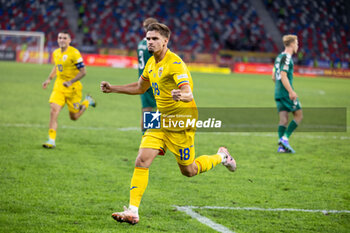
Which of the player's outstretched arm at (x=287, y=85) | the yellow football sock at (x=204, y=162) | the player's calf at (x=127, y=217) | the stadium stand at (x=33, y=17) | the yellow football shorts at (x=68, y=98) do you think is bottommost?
the player's calf at (x=127, y=217)

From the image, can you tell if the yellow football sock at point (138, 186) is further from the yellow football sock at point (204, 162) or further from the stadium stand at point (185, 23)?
the stadium stand at point (185, 23)

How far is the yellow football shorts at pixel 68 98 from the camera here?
9023 mm

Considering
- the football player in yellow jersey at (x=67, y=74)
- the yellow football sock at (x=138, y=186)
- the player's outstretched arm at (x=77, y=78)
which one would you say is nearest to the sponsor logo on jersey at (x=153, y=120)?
the yellow football sock at (x=138, y=186)

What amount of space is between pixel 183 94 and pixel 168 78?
1.81ft

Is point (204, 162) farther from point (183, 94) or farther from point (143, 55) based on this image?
point (143, 55)

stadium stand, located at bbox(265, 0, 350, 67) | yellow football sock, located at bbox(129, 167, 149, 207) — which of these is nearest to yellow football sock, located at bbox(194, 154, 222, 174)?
yellow football sock, located at bbox(129, 167, 149, 207)

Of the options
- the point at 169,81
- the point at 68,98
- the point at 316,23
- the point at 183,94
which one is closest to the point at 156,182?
the point at 169,81

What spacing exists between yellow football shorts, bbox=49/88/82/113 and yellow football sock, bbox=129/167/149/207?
458 centimetres

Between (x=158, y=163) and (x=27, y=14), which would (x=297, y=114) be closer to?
(x=158, y=163)

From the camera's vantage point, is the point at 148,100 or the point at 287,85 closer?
the point at 148,100

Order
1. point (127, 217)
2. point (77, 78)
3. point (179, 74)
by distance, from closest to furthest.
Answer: point (127, 217)
point (179, 74)
point (77, 78)

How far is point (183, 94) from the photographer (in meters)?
4.42

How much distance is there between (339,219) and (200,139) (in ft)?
18.2

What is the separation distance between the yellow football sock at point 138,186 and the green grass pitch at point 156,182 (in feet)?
0.86
